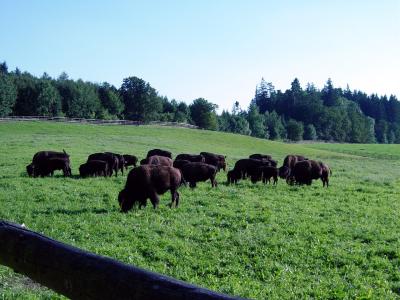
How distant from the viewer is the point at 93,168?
25.0m

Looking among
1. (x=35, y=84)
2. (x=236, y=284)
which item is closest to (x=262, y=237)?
(x=236, y=284)

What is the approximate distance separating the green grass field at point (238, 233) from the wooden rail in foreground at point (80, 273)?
411cm

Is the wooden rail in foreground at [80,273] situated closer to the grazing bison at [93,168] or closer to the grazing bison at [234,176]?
the grazing bison at [93,168]

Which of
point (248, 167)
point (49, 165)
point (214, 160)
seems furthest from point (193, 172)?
point (214, 160)

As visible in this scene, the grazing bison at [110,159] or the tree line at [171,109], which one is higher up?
the tree line at [171,109]

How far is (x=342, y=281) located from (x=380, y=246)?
302cm

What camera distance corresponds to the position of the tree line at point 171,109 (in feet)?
319

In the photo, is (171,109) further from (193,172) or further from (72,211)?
(72,211)

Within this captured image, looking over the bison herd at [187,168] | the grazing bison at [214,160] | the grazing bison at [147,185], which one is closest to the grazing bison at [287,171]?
the bison herd at [187,168]

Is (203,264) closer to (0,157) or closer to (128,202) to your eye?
(128,202)

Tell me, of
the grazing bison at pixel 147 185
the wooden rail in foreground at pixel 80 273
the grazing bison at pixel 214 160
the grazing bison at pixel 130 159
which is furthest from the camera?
the grazing bison at pixel 214 160

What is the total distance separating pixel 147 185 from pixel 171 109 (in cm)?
11032

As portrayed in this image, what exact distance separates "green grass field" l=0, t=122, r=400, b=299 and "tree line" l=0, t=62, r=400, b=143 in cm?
7648

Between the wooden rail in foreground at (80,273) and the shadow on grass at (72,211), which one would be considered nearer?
the wooden rail in foreground at (80,273)
